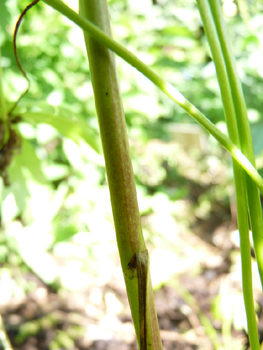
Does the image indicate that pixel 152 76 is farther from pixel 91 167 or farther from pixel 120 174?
pixel 91 167

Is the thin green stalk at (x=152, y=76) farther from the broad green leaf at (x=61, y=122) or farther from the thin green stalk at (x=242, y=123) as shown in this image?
the broad green leaf at (x=61, y=122)

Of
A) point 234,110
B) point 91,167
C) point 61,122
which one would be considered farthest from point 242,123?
point 91,167

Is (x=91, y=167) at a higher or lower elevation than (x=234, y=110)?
higher

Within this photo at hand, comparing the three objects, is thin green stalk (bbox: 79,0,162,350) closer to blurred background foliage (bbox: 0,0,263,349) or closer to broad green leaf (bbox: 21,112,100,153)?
broad green leaf (bbox: 21,112,100,153)

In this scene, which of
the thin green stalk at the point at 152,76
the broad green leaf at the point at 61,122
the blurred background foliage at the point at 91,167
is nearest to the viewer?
the thin green stalk at the point at 152,76

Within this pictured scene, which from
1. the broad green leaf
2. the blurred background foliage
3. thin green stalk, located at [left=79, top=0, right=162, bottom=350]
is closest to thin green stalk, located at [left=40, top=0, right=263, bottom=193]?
thin green stalk, located at [left=79, top=0, right=162, bottom=350]

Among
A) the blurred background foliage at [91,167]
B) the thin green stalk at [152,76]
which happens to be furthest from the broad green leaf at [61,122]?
the blurred background foliage at [91,167]

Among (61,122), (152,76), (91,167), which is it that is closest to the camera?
(152,76)

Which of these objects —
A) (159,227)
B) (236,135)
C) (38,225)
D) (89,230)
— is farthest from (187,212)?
(236,135)

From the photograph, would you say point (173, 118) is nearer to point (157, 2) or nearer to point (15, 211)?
point (157, 2)
